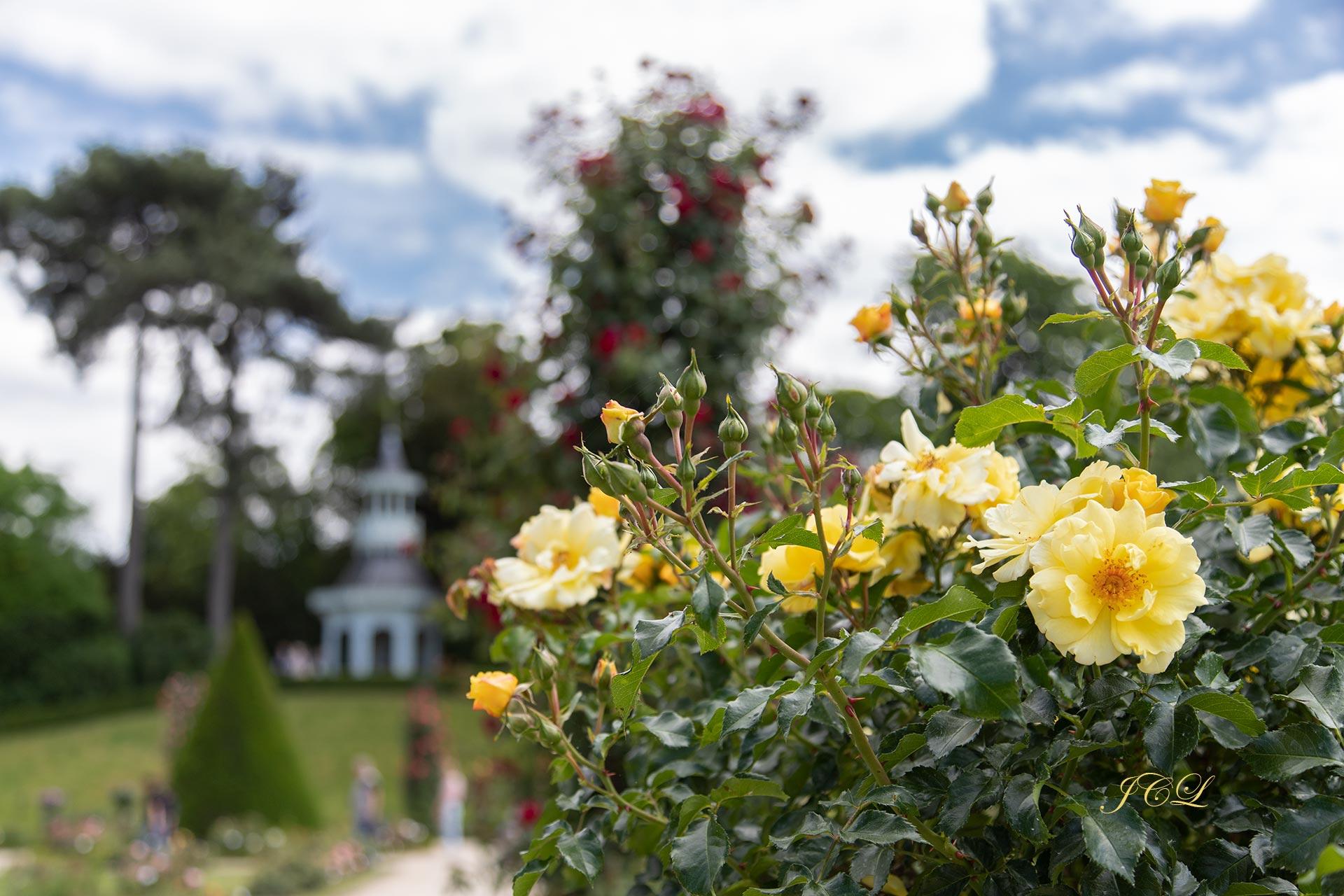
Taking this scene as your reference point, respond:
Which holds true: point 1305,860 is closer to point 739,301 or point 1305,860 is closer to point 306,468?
point 739,301

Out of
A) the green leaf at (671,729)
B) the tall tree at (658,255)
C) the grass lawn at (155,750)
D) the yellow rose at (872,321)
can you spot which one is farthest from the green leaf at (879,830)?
the grass lawn at (155,750)

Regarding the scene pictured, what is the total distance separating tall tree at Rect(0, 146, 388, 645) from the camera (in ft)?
69.9

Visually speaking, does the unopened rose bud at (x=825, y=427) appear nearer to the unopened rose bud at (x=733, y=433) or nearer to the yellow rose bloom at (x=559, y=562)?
the unopened rose bud at (x=733, y=433)

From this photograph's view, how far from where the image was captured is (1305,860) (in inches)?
30.9

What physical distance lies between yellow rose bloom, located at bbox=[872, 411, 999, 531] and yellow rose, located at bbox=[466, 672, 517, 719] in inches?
15.6

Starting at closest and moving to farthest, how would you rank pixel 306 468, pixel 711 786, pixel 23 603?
pixel 711 786 < pixel 23 603 < pixel 306 468

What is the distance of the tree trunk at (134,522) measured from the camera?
835 inches

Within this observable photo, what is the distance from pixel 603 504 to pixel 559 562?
0.11 metres

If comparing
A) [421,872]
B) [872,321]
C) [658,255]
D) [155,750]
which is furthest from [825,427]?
[155,750]

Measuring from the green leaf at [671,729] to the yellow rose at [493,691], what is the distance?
0.42ft

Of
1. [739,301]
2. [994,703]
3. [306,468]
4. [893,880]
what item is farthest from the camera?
[306,468]

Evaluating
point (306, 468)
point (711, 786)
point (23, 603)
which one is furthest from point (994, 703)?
point (306, 468)

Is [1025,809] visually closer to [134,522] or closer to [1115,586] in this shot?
[1115,586]

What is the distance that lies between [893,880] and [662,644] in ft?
1.31
